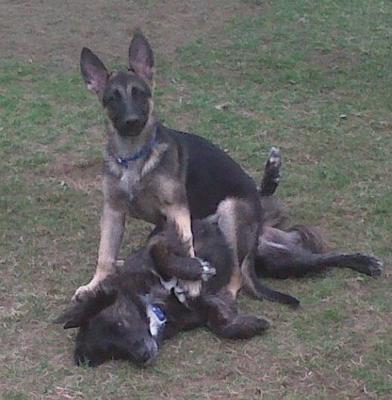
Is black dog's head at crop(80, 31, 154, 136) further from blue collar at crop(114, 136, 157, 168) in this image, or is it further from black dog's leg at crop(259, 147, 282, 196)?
black dog's leg at crop(259, 147, 282, 196)

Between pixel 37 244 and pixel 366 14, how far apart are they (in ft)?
22.5

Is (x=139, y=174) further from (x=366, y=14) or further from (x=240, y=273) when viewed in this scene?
(x=366, y=14)

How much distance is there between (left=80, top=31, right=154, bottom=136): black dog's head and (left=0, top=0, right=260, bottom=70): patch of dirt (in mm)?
4335

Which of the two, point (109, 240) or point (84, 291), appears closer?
point (84, 291)

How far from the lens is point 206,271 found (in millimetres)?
5219

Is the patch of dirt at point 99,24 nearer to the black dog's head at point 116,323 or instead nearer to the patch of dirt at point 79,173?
the patch of dirt at point 79,173

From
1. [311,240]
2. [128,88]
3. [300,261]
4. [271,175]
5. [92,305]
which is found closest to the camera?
[92,305]

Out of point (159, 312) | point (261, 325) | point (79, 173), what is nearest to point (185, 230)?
point (159, 312)

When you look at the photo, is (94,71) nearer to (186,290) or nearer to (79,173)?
(186,290)

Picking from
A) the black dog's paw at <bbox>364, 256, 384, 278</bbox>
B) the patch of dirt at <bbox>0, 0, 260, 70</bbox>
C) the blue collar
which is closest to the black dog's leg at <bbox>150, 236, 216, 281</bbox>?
the blue collar

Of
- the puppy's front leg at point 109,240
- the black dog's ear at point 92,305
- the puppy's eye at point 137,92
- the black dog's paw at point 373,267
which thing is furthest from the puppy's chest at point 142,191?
the black dog's paw at point 373,267

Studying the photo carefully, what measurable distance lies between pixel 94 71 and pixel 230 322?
1.67 m

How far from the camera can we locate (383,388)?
4.53 m

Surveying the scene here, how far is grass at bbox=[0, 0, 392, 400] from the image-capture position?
470 centimetres
